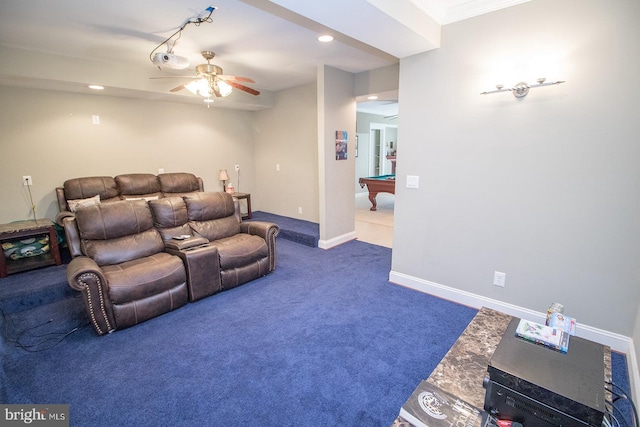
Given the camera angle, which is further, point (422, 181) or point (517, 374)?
point (422, 181)

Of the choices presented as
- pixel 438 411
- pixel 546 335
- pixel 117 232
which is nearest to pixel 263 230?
pixel 117 232

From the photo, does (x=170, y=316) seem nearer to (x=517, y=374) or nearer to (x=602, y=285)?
(x=517, y=374)

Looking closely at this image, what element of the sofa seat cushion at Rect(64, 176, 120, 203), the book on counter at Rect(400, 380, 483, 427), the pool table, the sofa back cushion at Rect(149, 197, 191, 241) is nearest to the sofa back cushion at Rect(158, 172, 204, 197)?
the sofa seat cushion at Rect(64, 176, 120, 203)

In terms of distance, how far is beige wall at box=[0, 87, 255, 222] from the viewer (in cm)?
382

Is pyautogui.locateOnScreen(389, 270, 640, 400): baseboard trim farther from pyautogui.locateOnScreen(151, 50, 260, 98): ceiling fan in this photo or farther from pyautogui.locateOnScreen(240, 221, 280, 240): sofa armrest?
pyautogui.locateOnScreen(151, 50, 260, 98): ceiling fan

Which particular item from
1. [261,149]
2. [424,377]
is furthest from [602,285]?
[261,149]

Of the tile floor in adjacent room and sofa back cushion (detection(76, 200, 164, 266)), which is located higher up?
sofa back cushion (detection(76, 200, 164, 266))

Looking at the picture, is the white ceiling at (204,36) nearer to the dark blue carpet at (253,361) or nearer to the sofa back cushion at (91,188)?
the sofa back cushion at (91,188)

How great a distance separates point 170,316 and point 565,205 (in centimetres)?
348

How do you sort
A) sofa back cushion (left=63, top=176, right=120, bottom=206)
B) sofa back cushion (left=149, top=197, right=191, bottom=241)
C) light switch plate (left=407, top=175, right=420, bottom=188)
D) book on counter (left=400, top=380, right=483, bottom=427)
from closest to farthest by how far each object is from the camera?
book on counter (left=400, top=380, right=483, bottom=427) → light switch plate (left=407, top=175, right=420, bottom=188) → sofa back cushion (left=149, top=197, right=191, bottom=241) → sofa back cushion (left=63, top=176, right=120, bottom=206)

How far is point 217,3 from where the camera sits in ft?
7.52

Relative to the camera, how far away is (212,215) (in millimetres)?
3680

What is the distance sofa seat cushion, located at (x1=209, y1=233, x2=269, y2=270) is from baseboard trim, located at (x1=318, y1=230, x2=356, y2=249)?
1.20 m

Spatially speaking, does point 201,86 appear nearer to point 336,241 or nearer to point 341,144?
point 341,144
